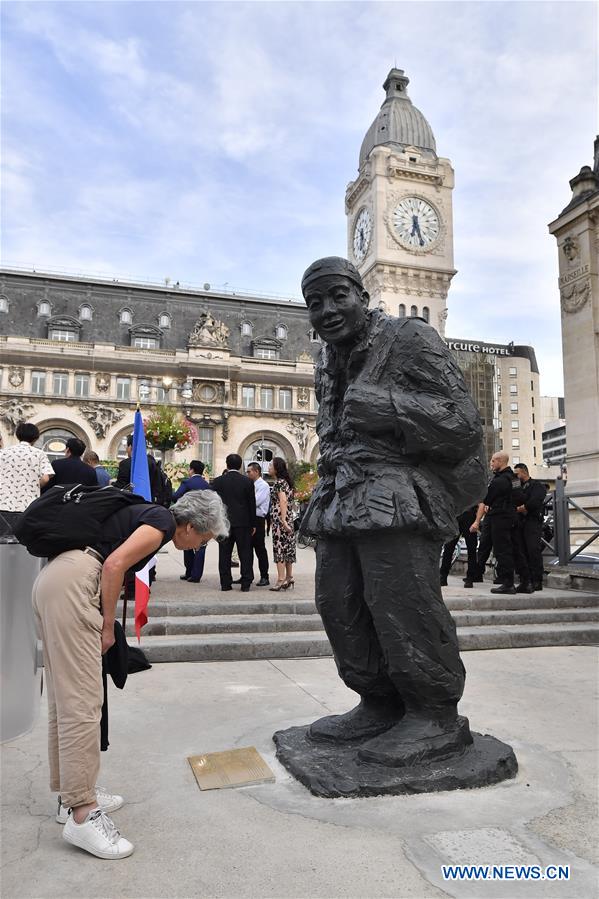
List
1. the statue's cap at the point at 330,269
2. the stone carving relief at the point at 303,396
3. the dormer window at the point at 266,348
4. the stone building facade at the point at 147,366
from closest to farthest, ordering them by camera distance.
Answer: the statue's cap at the point at 330,269
the stone building facade at the point at 147,366
the stone carving relief at the point at 303,396
the dormer window at the point at 266,348

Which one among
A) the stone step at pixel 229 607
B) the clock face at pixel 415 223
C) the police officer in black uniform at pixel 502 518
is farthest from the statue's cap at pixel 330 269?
the clock face at pixel 415 223

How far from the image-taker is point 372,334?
9.90ft

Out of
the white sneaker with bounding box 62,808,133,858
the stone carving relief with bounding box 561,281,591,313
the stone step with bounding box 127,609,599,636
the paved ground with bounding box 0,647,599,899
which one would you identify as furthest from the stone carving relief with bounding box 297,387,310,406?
the white sneaker with bounding box 62,808,133,858

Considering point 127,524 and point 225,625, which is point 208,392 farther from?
point 127,524

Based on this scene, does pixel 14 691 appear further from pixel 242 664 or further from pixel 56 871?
pixel 242 664

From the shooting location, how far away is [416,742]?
2738 millimetres

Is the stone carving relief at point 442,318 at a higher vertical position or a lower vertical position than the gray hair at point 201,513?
higher

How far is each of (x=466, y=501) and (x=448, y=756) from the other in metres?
1.16

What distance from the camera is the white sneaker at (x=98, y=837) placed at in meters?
2.11

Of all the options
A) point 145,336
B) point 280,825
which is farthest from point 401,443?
point 145,336

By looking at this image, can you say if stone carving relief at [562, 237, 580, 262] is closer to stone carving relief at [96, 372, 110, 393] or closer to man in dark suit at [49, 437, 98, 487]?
man in dark suit at [49, 437, 98, 487]

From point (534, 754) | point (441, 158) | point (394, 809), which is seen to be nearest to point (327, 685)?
point (534, 754)

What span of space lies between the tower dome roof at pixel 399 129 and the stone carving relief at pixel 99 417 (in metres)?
37.4

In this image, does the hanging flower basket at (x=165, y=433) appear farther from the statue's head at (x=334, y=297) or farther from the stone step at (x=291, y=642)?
the statue's head at (x=334, y=297)
